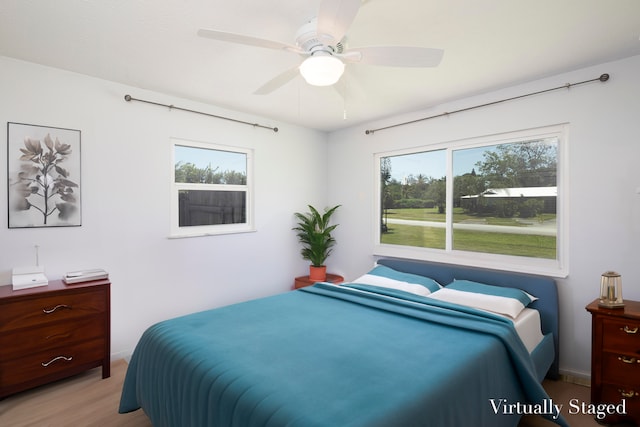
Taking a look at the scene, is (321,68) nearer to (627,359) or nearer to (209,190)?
(209,190)

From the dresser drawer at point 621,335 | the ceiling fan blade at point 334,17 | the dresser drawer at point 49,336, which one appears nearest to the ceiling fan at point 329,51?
the ceiling fan blade at point 334,17

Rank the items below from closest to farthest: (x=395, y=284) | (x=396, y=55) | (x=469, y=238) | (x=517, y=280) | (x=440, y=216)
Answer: (x=396, y=55)
(x=517, y=280)
(x=395, y=284)
(x=469, y=238)
(x=440, y=216)

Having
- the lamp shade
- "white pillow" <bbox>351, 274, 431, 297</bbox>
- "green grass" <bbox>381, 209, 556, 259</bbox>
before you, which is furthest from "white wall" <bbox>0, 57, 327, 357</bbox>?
the lamp shade

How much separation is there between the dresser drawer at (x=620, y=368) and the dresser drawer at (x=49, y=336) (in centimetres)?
366

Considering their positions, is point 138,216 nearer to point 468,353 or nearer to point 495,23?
point 468,353

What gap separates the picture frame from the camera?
101 inches

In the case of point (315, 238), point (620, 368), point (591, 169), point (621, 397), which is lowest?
point (621, 397)

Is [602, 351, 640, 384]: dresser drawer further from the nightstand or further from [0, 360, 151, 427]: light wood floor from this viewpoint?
[0, 360, 151, 427]: light wood floor

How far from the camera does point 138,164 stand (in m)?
3.14

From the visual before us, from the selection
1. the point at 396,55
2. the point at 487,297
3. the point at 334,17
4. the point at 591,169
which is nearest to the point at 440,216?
the point at 487,297

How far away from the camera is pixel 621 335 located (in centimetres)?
216

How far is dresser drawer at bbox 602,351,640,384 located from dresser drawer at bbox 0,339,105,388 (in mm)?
3663

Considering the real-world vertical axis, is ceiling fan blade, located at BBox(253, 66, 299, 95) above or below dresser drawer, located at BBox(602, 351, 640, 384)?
above

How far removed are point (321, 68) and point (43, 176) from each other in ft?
8.08
